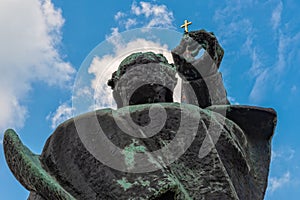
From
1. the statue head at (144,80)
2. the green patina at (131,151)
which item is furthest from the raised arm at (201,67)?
the green patina at (131,151)

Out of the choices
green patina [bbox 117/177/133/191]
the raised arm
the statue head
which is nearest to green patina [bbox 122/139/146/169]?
green patina [bbox 117/177/133/191]

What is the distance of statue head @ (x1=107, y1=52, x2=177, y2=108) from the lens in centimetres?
460

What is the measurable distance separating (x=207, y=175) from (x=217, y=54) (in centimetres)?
165

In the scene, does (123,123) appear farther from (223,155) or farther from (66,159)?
(223,155)

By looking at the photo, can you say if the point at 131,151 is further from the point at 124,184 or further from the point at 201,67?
the point at 201,67

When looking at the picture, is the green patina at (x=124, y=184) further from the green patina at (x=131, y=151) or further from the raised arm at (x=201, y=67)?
the raised arm at (x=201, y=67)

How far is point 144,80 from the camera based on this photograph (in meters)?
4.59

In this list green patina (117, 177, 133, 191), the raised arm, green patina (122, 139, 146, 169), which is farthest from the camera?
the raised arm

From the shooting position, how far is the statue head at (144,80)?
460cm

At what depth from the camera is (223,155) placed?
4.16m

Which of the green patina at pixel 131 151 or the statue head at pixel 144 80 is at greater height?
the statue head at pixel 144 80

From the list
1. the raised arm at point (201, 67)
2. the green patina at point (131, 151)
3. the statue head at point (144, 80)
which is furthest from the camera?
the raised arm at point (201, 67)

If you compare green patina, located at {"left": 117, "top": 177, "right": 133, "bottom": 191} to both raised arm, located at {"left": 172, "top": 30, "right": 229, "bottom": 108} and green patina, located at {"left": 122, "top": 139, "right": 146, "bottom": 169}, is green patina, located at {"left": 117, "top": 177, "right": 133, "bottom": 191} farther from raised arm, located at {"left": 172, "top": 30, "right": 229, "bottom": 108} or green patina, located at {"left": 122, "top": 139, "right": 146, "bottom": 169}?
raised arm, located at {"left": 172, "top": 30, "right": 229, "bottom": 108}

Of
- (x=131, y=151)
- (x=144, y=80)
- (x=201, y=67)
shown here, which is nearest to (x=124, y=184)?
(x=131, y=151)
